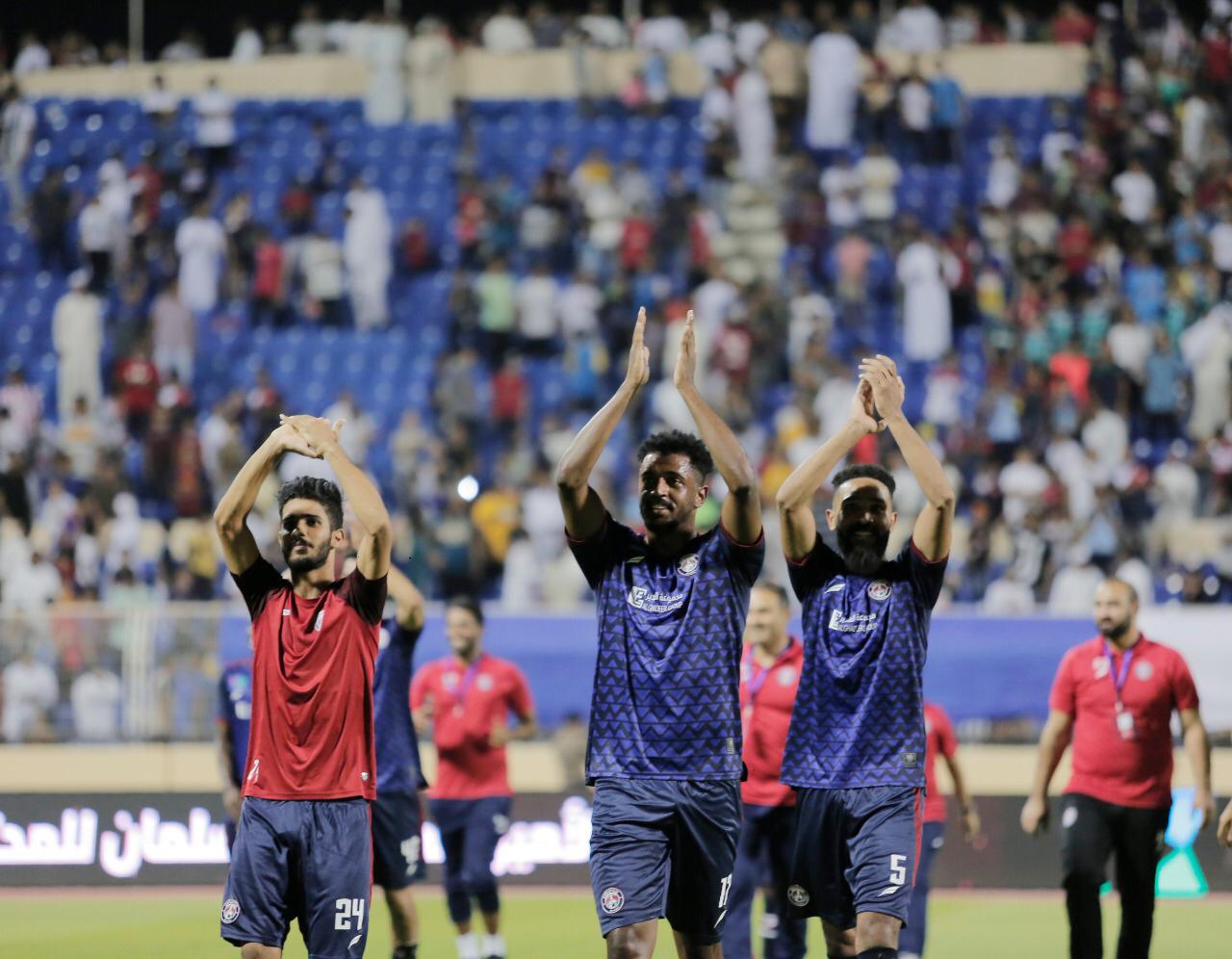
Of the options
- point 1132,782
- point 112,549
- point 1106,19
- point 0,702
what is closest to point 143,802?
point 0,702

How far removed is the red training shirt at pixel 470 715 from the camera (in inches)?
459

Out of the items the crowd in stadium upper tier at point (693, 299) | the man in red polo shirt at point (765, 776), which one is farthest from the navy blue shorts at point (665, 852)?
the crowd in stadium upper tier at point (693, 299)

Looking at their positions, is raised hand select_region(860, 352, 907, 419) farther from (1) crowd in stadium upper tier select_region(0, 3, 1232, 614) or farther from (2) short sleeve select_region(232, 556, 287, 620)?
(1) crowd in stadium upper tier select_region(0, 3, 1232, 614)

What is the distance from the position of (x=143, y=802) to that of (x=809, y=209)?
11.9m

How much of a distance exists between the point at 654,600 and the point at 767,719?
3287 mm

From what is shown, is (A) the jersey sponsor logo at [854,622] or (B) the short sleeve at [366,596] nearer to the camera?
(B) the short sleeve at [366,596]

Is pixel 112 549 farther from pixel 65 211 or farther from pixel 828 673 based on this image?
pixel 828 673

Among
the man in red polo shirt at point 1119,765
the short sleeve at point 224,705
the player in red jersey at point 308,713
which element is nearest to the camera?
the player in red jersey at point 308,713

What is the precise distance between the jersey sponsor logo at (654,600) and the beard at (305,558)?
1133mm

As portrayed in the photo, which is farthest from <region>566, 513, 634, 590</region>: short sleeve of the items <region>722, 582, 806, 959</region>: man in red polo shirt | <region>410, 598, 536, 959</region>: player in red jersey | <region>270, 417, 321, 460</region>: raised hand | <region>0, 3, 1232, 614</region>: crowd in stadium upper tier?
<region>0, 3, 1232, 614</region>: crowd in stadium upper tier

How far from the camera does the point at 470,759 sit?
11672mm

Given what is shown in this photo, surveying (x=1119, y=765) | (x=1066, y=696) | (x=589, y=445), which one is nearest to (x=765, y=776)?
(x=1066, y=696)

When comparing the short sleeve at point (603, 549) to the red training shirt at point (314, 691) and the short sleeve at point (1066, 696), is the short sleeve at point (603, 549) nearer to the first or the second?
the red training shirt at point (314, 691)

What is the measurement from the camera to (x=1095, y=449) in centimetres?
1956
